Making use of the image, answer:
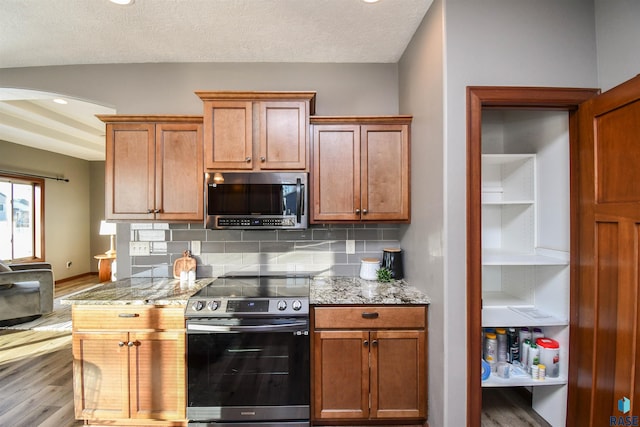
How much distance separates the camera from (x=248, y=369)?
Result: 186cm

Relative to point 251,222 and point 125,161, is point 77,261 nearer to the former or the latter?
point 125,161

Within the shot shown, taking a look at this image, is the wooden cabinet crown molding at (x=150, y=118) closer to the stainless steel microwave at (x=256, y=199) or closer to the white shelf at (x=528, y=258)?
the stainless steel microwave at (x=256, y=199)

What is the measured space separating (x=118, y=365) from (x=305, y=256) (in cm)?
150

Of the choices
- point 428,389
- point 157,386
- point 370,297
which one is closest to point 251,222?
point 370,297

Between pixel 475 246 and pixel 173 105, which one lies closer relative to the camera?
pixel 475 246

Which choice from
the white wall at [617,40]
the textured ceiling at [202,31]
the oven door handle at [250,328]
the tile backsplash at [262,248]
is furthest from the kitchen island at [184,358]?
the textured ceiling at [202,31]

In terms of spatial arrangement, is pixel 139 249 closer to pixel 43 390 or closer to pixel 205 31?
pixel 43 390

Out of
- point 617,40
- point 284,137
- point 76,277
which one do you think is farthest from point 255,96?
point 76,277

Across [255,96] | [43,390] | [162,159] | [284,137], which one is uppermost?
[255,96]

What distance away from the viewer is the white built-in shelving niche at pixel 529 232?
1796 millimetres

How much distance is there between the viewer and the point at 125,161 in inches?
87.7

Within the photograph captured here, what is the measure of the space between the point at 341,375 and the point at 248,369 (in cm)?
61

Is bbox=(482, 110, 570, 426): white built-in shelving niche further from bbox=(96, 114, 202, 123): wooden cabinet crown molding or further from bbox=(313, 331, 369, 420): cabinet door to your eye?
bbox=(96, 114, 202, 123): wooden cabinet crown molding

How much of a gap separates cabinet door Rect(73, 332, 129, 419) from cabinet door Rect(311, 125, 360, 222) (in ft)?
5.21
